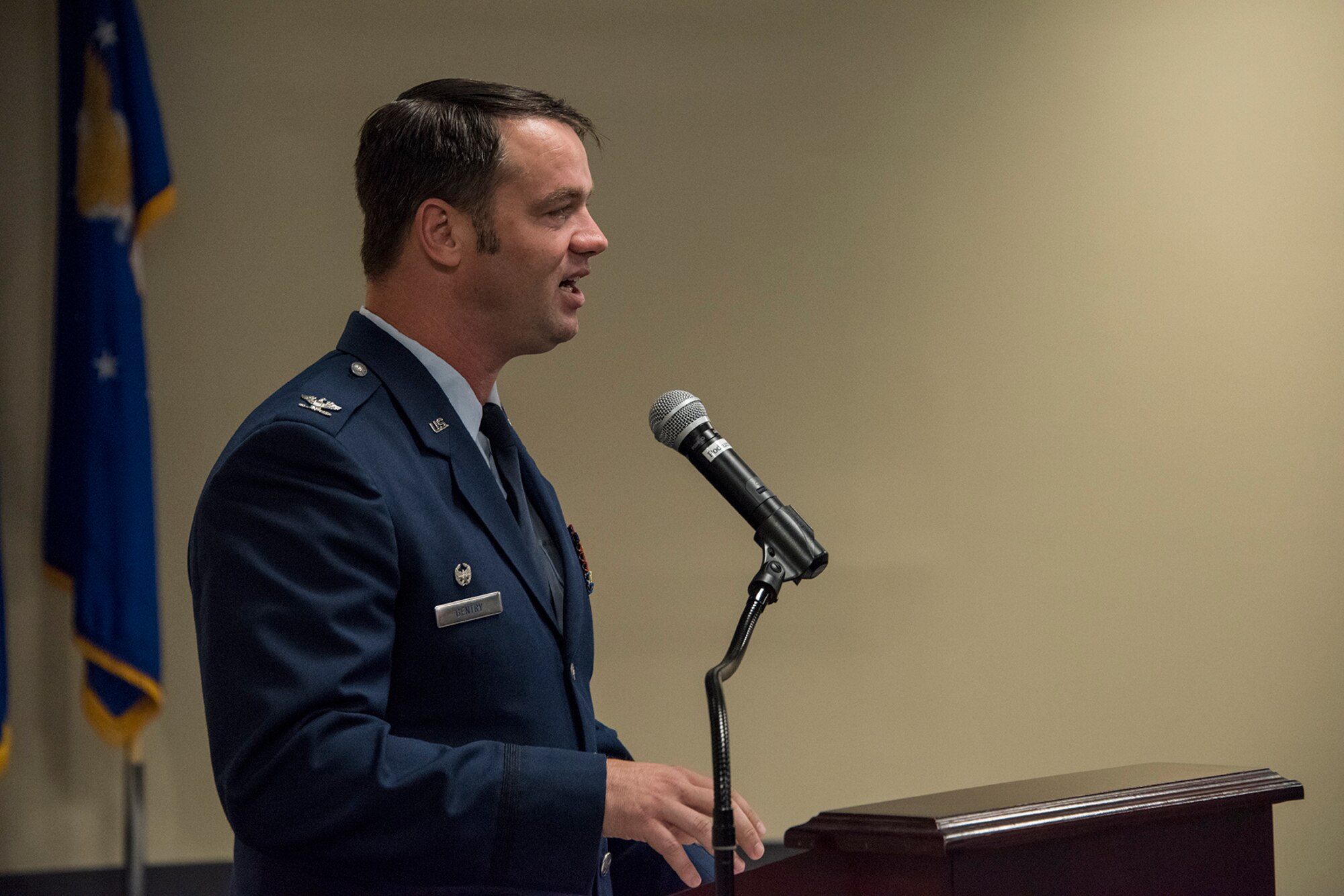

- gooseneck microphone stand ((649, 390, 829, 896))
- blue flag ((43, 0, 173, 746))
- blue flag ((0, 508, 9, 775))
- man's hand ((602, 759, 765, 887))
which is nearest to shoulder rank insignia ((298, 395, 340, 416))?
gooseneck microphone stand ((649, 390, 829, 896))

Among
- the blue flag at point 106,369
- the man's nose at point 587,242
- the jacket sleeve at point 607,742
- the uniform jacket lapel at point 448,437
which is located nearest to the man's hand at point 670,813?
the uniform jacket lapel at point 448,437

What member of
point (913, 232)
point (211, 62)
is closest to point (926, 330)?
point (913, 232)

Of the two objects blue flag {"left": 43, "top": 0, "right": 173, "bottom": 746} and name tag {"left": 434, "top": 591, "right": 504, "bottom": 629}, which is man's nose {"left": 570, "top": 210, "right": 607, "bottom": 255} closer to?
name tag {"left": 434, "top": 591, "right": 504, "bottom": 629}

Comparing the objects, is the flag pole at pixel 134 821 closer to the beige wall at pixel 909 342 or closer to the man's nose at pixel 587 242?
the beige wall at pixel 909 342

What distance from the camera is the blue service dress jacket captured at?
112 cm

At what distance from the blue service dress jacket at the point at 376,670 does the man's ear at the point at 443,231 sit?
169 mm

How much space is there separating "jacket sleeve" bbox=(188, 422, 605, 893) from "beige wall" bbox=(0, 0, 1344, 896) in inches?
82.3

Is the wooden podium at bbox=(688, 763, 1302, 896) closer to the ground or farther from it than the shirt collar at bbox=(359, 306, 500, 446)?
closer to the ground

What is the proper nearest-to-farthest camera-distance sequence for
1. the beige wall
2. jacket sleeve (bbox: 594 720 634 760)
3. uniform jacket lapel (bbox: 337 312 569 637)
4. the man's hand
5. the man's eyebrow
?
the man's hand → uniform jacket lapel (bbox: 337 312 569 637) → the man's eyebrow → jacket sleeve (bbox: 594 720 634 760) → the beige wall

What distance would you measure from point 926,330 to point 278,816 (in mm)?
2583

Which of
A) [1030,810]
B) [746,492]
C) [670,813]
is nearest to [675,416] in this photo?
[746,492]

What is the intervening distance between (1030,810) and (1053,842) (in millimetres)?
35

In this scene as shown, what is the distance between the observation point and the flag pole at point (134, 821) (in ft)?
9.79

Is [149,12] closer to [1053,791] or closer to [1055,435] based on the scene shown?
[1055,435]
